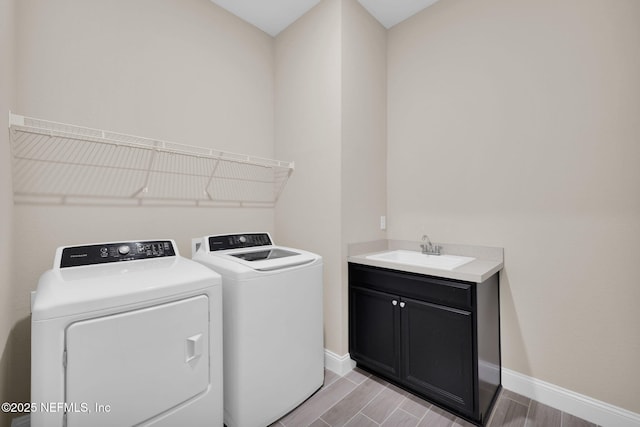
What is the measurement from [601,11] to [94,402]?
119 inches

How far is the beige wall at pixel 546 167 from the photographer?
57.7 inches

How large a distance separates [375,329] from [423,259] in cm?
65

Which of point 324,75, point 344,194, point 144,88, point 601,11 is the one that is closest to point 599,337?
point 344,194

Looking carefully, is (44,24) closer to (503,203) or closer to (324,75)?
(324,75)

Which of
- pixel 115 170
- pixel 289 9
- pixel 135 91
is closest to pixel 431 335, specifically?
pixel 115 170

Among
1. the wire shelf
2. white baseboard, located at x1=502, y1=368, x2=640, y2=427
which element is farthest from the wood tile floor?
the wire shelf

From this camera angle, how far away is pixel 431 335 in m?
1.62

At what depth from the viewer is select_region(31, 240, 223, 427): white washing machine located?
0.91 m

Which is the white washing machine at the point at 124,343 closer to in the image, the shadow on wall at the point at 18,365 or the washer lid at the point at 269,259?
the washer lid at the point at 269,259

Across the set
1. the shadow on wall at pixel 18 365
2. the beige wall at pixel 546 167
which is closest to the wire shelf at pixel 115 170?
the shadow on wall at pixel 18 365

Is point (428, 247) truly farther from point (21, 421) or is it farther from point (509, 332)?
point (21, 421)

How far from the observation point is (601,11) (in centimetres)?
152

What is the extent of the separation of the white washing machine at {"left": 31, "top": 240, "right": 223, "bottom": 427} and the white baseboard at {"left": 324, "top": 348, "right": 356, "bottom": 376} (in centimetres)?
95

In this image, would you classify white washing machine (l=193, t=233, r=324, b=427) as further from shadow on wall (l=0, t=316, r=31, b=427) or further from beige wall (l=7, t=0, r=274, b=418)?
shadow on wall (l=0, t=316, r=31, b=427)
